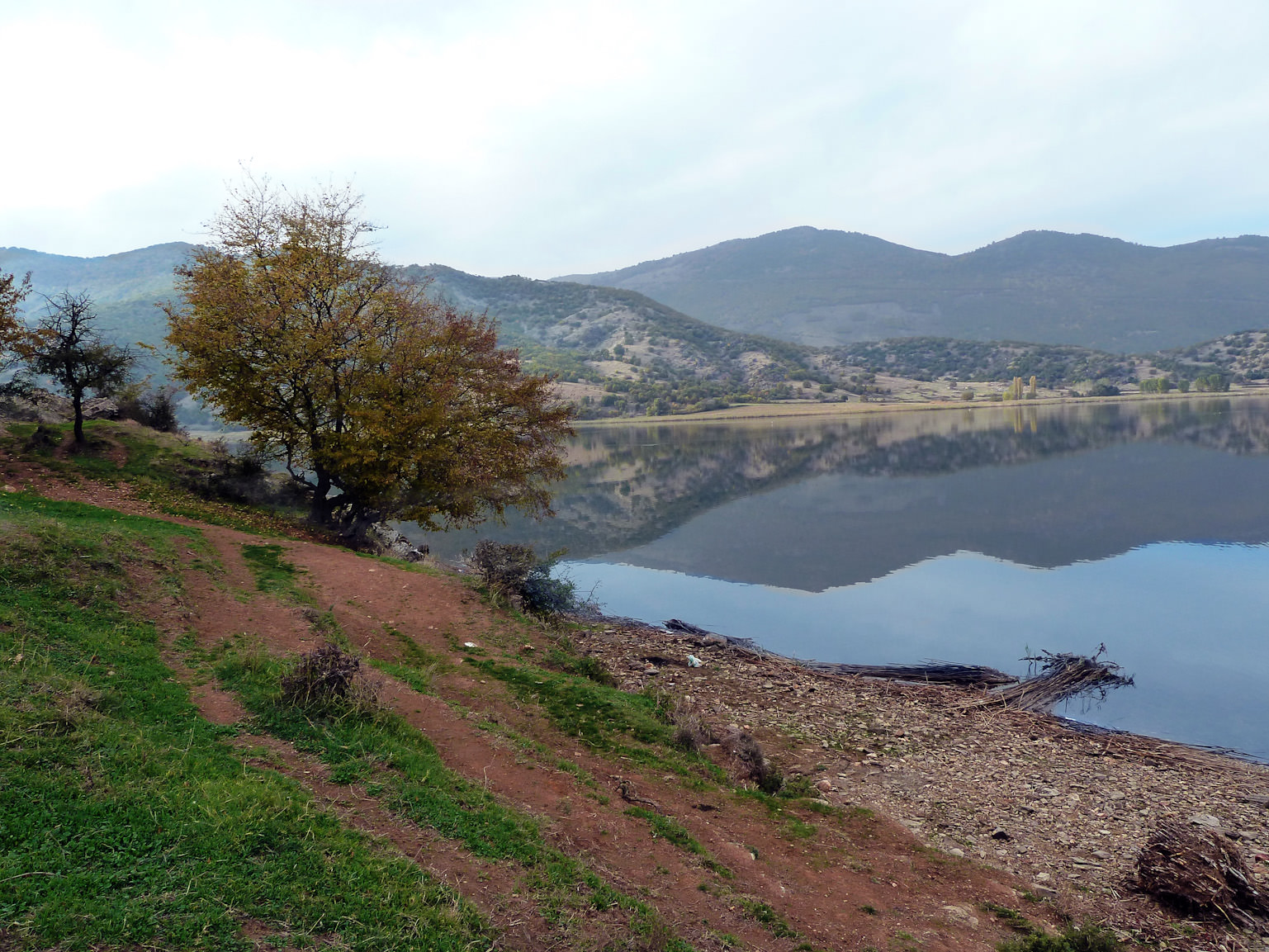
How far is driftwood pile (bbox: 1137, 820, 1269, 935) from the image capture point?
6.69 meters

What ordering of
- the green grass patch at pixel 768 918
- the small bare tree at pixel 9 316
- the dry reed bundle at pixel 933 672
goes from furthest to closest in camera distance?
the small bare tree at pixel 9 316 → the dry reed bundle at pixel 933 672 → the green grass patch at pixel 768 918

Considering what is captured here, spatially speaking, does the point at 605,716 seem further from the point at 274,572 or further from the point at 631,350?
the point at 631,350

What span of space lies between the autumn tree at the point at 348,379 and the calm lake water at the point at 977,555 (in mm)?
5619

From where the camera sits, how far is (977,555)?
79.0 feet

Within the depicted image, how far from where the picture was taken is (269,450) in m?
21.8

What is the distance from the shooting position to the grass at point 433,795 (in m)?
5.63

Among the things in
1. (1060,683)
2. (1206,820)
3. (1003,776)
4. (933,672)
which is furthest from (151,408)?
(1206,820)

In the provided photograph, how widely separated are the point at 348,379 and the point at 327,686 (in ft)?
48.0

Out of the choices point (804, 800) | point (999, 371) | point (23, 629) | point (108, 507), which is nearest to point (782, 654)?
point (804, 800)

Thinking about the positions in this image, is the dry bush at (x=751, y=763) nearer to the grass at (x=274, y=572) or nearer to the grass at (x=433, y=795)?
the grass at (x=433, y=795)

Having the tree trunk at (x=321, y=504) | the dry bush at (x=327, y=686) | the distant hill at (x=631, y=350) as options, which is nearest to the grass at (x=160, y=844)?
the dry bush at (x=327, y=686)

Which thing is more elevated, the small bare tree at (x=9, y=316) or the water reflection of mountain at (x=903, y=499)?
the small bare tree at (x=9, y=316)

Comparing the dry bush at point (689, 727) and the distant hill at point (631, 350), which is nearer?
the dry bush at point (689, 727)

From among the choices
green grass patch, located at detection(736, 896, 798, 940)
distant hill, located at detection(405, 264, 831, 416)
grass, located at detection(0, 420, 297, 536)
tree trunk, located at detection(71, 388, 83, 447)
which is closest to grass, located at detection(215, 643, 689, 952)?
green grass patch, located at detection(736, 896, 798, 940)
